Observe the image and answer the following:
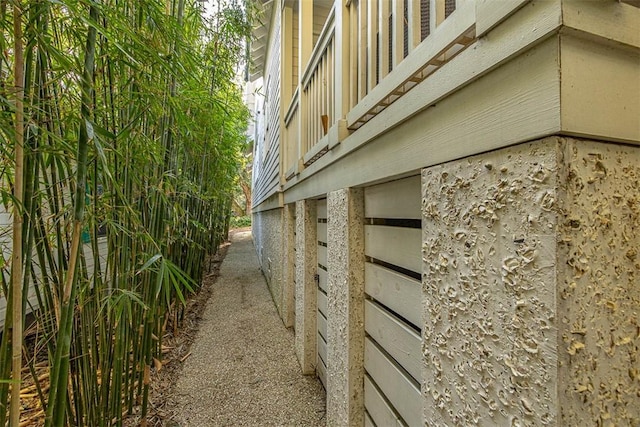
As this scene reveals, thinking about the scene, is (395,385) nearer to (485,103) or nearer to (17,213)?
(485,103)

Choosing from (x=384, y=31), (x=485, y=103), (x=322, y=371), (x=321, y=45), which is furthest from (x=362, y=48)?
(x=322, y=371)

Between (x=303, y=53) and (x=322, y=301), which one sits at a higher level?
(x=303, y=53)

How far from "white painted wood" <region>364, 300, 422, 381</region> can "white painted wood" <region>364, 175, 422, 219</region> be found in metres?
0.39

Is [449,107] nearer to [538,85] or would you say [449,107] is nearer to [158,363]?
[538,85]

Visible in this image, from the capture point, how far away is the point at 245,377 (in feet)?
7.86

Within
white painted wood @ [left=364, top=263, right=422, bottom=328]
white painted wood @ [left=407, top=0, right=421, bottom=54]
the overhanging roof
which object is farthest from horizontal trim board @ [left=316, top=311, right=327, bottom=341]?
the overhanging roof

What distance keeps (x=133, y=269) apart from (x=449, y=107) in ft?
4.88

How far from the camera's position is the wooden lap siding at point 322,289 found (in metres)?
2.24

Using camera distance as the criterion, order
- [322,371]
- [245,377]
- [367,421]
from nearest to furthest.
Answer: [367,421] < [322,371] < [245,377]

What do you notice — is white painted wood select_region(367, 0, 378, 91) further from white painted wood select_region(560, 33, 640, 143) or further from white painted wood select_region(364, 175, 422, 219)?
white painted wood select_region(560, 33, 640, 143)

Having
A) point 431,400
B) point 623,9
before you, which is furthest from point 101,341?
point 623,9

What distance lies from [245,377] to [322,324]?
2.48 ft

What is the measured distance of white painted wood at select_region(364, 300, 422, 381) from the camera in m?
1.00

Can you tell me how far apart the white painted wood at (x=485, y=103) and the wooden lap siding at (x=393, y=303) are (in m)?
0.20
